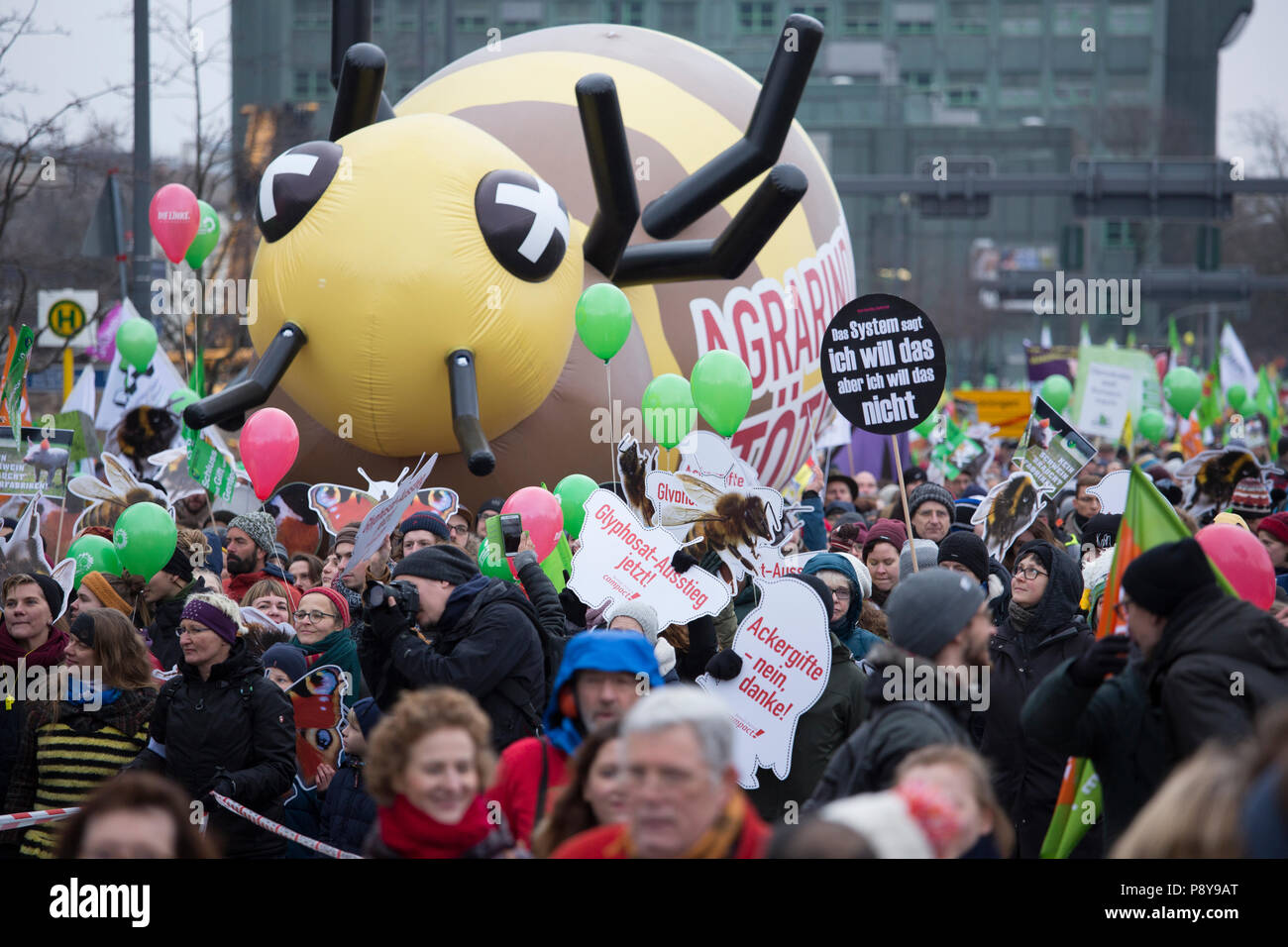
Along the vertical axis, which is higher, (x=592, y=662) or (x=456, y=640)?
(x=592, y=662)

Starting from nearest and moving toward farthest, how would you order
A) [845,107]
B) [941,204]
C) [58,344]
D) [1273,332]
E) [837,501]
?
[837,501] < [58,344] < [941,204] < [1273,332] < [845,107]

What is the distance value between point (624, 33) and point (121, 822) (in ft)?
33.2

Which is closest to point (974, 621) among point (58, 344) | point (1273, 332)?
point (58, 344)

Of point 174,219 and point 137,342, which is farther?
point 137,342

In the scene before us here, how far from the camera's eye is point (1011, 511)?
7996mm

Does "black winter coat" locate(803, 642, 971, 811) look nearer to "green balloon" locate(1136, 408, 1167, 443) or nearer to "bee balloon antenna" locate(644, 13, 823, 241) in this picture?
"bee balloon antenna" locate(644, 13, 823, 241)

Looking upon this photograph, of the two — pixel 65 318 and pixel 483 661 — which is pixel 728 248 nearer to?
pixel 483 661

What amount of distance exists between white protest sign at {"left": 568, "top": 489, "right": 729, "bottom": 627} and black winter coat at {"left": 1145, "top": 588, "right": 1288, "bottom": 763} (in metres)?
2.24

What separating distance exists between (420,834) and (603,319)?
224 inches

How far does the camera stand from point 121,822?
2961 mm

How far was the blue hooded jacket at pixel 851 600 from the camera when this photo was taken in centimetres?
613

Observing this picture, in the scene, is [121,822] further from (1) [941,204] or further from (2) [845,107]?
(2) [845,107]

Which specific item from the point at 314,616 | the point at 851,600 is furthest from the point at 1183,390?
the point at 314,616

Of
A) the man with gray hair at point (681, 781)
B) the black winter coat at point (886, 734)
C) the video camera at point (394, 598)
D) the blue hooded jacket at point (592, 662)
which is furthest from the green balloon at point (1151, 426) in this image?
the man with gray hair at point (681, 781)
